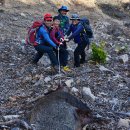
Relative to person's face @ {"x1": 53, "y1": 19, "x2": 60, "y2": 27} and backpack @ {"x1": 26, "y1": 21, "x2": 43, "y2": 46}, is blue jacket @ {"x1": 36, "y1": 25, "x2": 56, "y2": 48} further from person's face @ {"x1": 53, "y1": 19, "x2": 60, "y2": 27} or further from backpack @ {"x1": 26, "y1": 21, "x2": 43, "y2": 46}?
person's face @ {"x1": 53, "y1": 19, "x2": 60, "y2": 27}

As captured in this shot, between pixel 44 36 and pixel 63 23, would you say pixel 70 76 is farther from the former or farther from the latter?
pixel 63 23

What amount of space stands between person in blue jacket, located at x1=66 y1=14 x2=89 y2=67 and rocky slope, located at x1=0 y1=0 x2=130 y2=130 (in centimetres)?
26

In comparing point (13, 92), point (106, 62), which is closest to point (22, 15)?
point (106, 62)

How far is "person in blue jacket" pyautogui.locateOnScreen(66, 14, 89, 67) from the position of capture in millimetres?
10914

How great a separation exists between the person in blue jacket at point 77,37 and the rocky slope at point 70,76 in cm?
26

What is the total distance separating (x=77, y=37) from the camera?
11.2 meters

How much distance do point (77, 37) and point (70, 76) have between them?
48.1 inches

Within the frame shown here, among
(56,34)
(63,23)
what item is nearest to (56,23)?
(56,34)

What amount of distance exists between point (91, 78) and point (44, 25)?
178 centimetres

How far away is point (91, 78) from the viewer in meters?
10.6

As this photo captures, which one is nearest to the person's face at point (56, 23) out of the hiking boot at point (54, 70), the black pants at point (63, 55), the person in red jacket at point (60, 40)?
the person in red jacket at point (60, 40)

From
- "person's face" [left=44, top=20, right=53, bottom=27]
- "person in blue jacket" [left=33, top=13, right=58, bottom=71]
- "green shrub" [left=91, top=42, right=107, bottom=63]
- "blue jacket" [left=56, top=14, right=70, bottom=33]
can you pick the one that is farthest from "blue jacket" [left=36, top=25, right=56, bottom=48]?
"green shrub" [left=91, top=42, right=107, bottom=63]

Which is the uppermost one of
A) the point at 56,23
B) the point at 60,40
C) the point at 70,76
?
the point at 56,23

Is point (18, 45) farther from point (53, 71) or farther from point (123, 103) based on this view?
point (123, 103)
